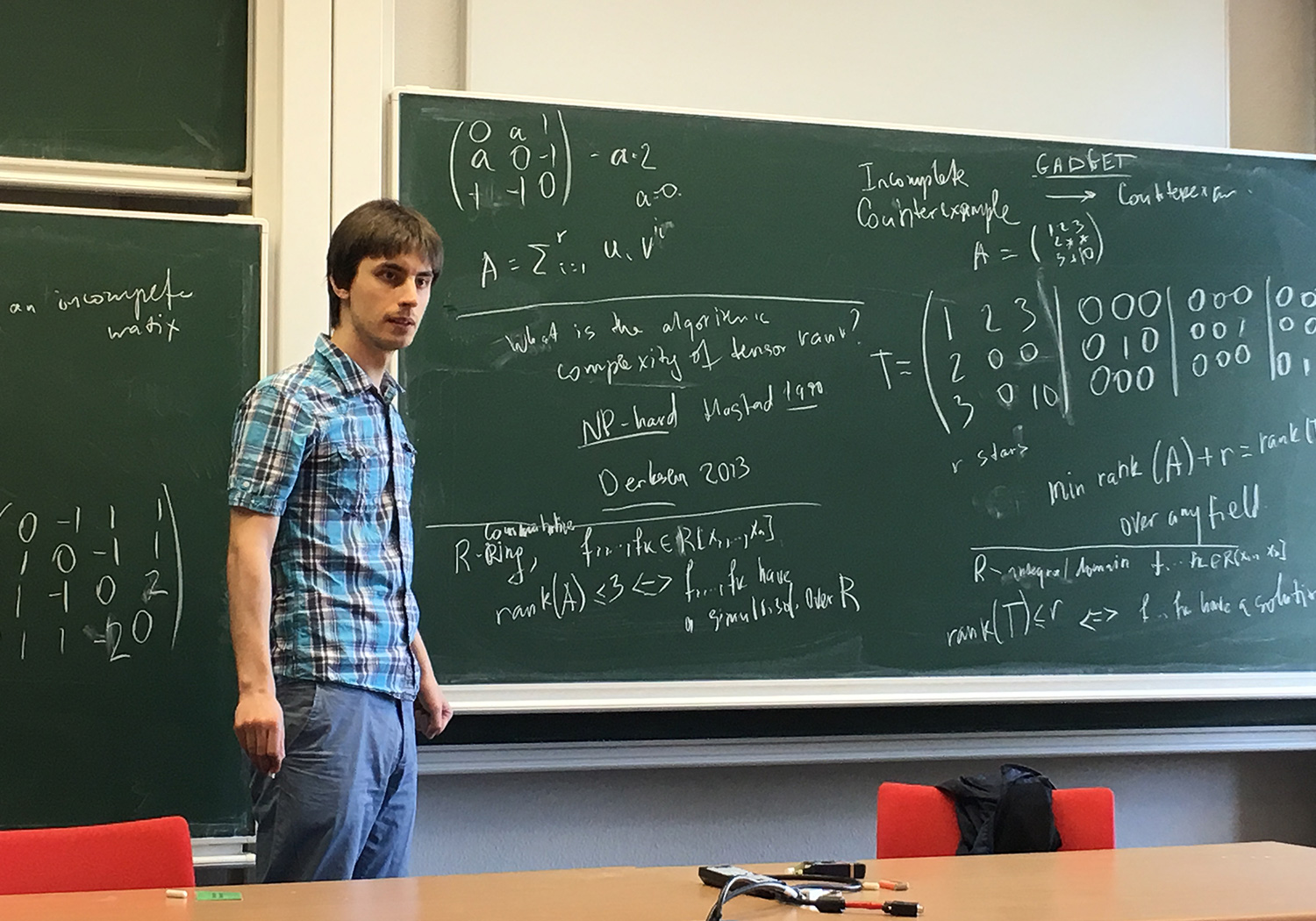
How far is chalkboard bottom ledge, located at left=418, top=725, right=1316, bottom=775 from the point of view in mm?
3207

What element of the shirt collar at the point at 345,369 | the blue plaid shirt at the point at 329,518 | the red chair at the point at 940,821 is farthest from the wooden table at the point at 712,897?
the shirt collar at the point at 345,369

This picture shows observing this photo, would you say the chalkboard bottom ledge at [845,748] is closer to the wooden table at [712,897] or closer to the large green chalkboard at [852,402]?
the large green chalkboard at [852,402]

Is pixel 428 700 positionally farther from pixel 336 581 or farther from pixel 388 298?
pixel 388 298

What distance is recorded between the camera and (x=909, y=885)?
1889 mm

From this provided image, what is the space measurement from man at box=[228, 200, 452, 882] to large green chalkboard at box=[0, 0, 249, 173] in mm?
971

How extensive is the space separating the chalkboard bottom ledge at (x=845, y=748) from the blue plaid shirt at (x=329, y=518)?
2.58ft

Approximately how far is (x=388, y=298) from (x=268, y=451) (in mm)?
356

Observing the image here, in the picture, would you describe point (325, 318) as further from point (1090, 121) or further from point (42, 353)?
point (1090, 121)

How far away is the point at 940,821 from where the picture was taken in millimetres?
2459

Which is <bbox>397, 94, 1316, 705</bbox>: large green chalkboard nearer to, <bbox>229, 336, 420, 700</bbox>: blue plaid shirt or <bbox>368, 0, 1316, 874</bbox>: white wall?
<bbox>368, 0, 1316, 874</bbox>: white wall

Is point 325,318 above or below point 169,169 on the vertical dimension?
below

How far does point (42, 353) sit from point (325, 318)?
2.03 ft

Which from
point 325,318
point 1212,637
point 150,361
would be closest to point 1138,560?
point 1212,637

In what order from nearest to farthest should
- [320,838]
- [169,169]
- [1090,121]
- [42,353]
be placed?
[320,838] → [42,353] → [169,169] → [1090,121]
